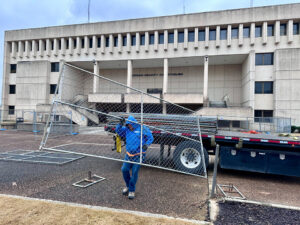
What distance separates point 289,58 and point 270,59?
1979 mm

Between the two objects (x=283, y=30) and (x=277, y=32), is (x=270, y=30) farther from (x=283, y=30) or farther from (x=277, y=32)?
(x=283, y=30)

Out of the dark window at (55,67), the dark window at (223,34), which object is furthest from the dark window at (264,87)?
the dark window at (55,67)

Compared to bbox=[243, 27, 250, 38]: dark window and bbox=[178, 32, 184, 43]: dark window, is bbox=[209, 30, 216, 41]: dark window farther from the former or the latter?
bbox=[178, 32, 184, 43]: dark window

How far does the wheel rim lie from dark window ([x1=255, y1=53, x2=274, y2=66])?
74.6 feet

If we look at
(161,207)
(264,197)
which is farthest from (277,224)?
(161,207)

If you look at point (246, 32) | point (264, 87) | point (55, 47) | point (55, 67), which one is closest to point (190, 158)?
point (264, 87)

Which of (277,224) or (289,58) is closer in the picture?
(277,224)

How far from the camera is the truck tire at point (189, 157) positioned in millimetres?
5602

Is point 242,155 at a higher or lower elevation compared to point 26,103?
lower

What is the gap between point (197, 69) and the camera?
28656mm

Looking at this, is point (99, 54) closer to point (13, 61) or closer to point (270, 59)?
point (13, 61)

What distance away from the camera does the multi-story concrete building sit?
21.9 metres

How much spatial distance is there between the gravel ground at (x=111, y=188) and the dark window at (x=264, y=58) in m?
23.5

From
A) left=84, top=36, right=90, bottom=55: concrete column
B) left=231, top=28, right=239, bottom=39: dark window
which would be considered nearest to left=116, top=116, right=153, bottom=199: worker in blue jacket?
left=231, top=28, right=239, bottom=39: dark window
